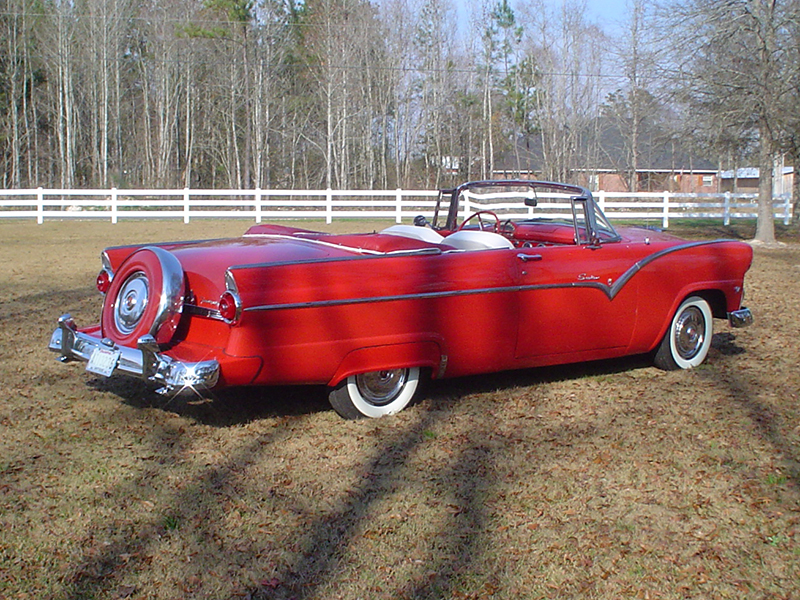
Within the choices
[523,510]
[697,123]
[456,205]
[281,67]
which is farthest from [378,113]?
[523,510]

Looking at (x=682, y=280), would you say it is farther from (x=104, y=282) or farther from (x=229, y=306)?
(x=104, y=282)

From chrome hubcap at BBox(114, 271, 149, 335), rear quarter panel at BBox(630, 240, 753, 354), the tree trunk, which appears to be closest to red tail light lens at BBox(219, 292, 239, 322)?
chrome hubcap at BBox(114, 271, 149, 335)

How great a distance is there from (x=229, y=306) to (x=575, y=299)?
2298 mm

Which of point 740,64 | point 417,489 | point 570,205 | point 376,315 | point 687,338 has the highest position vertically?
point 740,64

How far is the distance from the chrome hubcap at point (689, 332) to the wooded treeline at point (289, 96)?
114ft

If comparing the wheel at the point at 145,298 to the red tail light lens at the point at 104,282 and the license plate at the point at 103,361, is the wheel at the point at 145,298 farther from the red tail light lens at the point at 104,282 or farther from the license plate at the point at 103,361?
the red tail light lens at the point at 104,282

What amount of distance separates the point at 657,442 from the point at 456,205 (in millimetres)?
2868

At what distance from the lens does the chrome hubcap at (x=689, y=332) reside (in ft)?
20.1

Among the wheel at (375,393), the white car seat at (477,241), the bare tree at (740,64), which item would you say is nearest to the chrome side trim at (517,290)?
the white car seat at (477,241)

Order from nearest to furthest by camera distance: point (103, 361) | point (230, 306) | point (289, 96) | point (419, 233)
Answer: point (230, 306) < point (103, 361) < point (419, 233) < point (289, 96)

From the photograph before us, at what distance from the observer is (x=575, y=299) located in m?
5.35

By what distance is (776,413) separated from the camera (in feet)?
16.9

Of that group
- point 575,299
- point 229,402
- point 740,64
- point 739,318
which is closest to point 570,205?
point 575,299

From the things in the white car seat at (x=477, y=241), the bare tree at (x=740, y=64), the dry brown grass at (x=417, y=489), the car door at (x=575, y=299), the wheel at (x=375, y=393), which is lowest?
the dry brown grass at (x=417, y=489)
